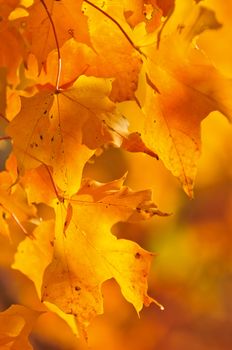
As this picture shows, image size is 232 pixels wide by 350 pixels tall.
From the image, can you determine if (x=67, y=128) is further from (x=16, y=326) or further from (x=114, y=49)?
(x=16, y=326)

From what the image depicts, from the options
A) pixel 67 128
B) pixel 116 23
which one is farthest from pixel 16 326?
pixel 116 23

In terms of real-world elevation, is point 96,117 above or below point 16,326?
above

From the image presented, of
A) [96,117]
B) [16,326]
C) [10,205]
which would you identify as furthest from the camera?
[10,205]

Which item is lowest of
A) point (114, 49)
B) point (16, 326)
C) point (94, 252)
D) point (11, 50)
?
point (16, 326)

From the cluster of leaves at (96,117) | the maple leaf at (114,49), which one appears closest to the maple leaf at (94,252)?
the cluster of leaves at (96,117)

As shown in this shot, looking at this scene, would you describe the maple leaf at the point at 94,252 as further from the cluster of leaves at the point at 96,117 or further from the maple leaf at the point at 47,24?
the maple leaf at the point at 47,24

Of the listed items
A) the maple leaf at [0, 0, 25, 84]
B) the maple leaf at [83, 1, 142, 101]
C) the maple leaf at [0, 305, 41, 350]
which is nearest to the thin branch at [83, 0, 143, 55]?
the maple leaf at [83, 1, 142, 101]

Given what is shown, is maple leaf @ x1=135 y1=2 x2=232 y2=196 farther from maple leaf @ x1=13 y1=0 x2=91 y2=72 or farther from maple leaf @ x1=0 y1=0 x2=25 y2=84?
maple leaf @ x1=0 y1=0 x2=25 y2=84
